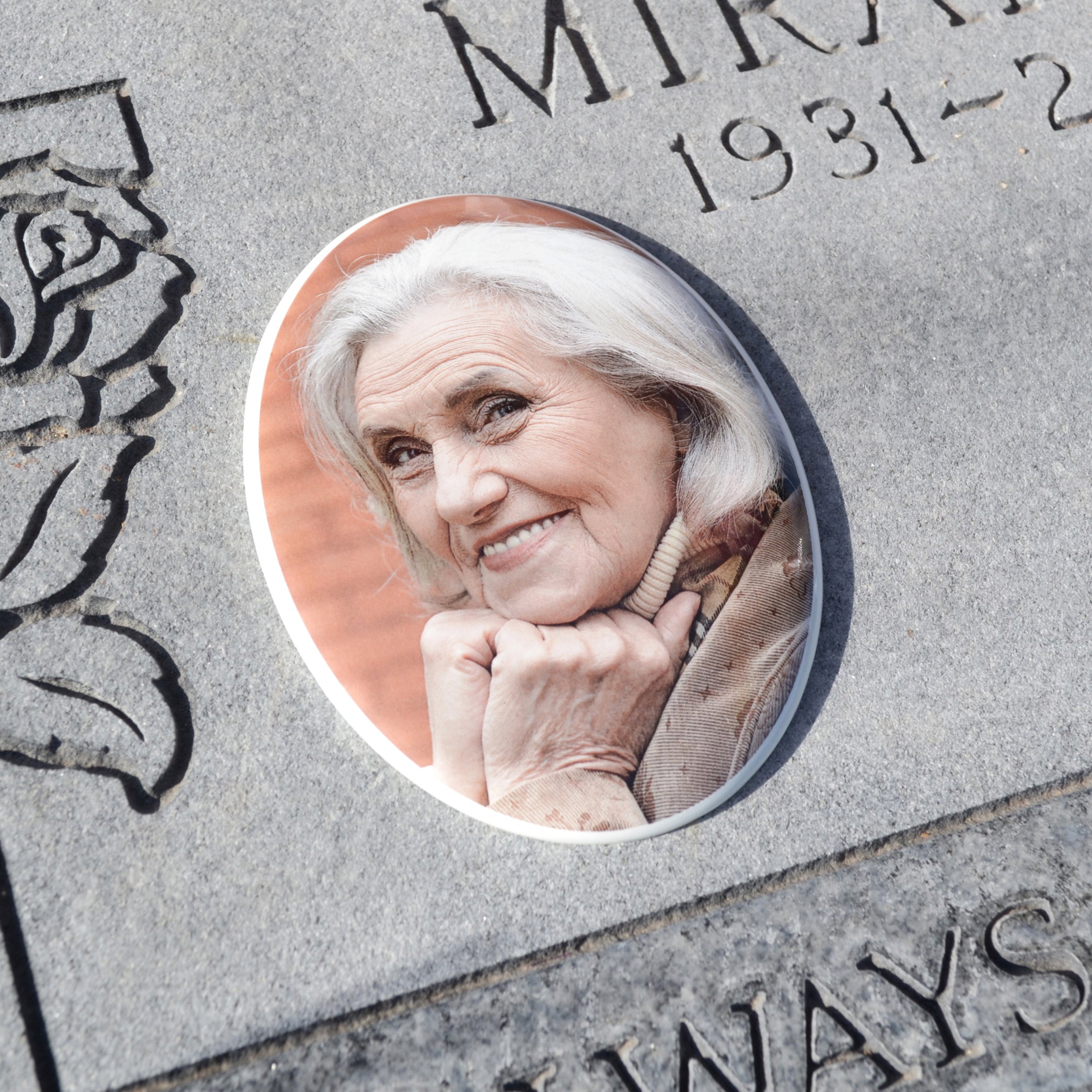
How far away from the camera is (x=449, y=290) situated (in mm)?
2391

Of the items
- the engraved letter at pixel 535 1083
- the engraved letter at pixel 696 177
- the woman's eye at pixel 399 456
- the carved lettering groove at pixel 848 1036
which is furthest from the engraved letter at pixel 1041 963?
the engraved letter at pixel 696 177

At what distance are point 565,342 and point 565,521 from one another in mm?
486

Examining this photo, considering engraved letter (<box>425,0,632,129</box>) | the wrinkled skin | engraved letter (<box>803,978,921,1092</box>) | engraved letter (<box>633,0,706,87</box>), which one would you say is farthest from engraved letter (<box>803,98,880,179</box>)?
engraved letter (<box>803,978,921,1092</box>)

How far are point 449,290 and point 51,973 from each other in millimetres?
1925

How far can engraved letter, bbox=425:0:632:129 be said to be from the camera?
2.93 metres

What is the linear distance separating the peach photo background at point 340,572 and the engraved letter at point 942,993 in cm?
125

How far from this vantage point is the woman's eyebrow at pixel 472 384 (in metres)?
2.28

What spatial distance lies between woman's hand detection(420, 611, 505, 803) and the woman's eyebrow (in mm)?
542

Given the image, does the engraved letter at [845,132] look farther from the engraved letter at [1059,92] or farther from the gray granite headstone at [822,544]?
the engraved letter at [1059,92]

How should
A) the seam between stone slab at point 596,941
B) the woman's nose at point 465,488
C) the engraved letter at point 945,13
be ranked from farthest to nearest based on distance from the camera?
the engraved letter at point 945,13, the woman's nose at point 465,488, the seam between stone slab at point 596,941

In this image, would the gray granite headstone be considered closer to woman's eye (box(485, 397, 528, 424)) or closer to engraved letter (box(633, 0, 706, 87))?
engraved letter (box(633, 0, 706, 87))

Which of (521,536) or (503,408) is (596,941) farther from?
(503,408)

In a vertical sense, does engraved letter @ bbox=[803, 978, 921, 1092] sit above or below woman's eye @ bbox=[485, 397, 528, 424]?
below

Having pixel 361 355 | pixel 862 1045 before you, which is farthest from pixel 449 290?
pixel 862 1045
